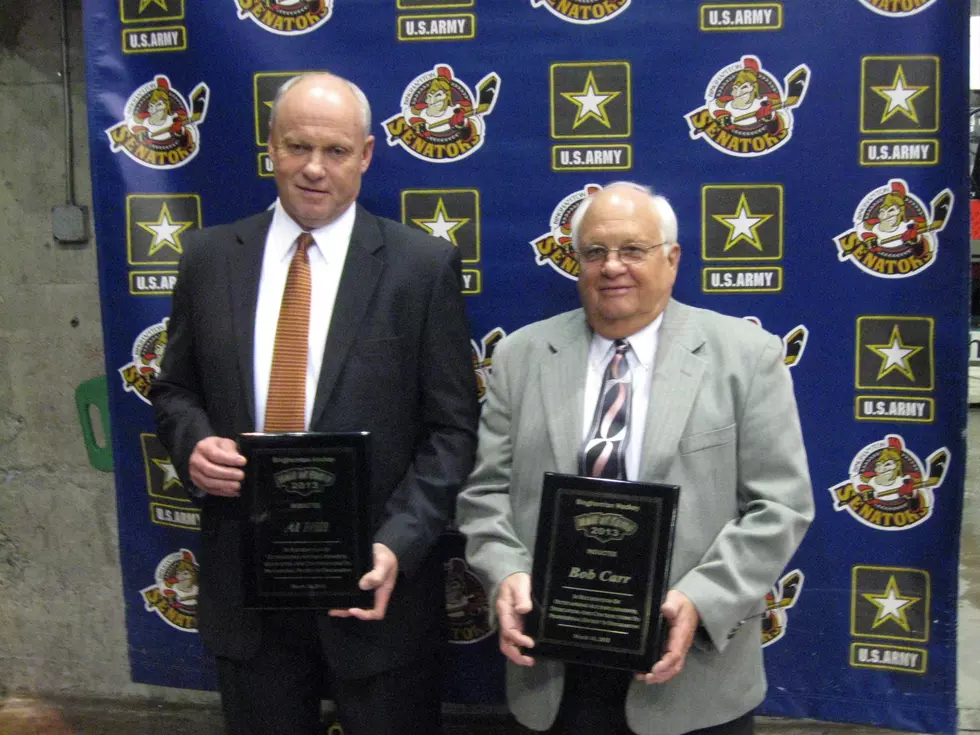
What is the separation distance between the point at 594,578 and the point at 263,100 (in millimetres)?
1589

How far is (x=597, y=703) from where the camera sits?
1790 millimetres

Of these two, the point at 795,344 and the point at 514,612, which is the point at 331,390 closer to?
the point at 514,612

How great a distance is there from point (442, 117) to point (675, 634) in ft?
4.80

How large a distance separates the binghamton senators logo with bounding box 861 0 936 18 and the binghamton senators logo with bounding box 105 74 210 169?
5.77 ft

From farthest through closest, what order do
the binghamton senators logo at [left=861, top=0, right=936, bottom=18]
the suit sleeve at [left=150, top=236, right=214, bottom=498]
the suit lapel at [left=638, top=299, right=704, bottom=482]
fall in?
the binghamton senators logo at [left=861, top=0, right=936, bottom=18] → the suit sleeve at [left=150, top=236, right=214, bottom=498] → the suit lapel at [left=638, top=299, right=704, bottom=482]

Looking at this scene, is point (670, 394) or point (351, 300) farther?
point (351, 300)

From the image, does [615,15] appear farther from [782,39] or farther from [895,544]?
[895,544]

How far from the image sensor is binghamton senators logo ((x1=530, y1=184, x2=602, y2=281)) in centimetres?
234

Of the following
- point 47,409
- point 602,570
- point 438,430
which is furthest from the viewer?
point 47,409

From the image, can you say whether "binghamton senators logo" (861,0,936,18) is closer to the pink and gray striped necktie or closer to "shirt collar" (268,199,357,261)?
the pink and gray striped necktie

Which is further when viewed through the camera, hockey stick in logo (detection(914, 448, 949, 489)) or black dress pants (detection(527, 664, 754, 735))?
hockey stick in logo (detection(914, 448, 949, 489))

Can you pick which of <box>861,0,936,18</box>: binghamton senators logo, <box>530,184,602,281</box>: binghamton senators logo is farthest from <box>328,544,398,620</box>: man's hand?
<box>861,0,936,18</box>: binghamton senators logo

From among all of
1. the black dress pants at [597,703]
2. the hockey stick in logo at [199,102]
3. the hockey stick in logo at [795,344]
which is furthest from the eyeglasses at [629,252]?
the hockey stick in logo at [199,102]

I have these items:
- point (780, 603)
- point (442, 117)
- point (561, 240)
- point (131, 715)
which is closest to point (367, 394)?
point (561, 240)
